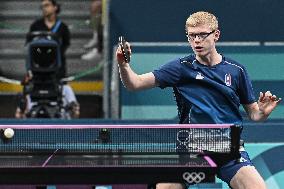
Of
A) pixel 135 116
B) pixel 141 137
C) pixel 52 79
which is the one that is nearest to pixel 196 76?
pixel 141 137

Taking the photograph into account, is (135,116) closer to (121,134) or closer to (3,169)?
(121,134)

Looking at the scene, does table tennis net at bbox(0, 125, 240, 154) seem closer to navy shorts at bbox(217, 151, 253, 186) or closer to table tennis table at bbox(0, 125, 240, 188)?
table tennis table at bbox(0, 125, 240, 188)

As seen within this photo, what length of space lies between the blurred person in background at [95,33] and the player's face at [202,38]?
7.33 m

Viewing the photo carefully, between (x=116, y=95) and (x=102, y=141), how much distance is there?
4574mm

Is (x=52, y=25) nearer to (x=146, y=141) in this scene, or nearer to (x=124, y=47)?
(x=146, y=141)

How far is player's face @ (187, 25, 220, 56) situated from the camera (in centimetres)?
538

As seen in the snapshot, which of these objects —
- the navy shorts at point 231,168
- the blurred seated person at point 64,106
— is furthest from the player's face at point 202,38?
the blurred seated person at point 64,106

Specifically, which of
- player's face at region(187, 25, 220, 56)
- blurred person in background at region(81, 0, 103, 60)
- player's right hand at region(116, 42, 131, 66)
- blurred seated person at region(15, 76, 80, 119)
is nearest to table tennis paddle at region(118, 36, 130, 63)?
player's right hand at region(116, 42, 131, 66)

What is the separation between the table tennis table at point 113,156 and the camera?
174 inches

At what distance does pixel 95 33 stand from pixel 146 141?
823 cm

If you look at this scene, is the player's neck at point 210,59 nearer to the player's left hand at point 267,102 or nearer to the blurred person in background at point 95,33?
the player's left hand at point 267,102

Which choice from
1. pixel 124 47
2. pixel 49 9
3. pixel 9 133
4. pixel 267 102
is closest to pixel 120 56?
pixel 124 47

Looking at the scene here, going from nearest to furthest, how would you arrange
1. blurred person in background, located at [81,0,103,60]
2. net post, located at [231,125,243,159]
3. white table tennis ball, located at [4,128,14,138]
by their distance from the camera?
1. net post, located at [231,125,243,159]
2. white table tennis ball, located at [4,128,14,138]
3. blurred person in background, located at [81,0,103,60]

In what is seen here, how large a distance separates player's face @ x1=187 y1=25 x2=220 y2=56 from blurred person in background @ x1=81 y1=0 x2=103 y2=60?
733 centimetres
